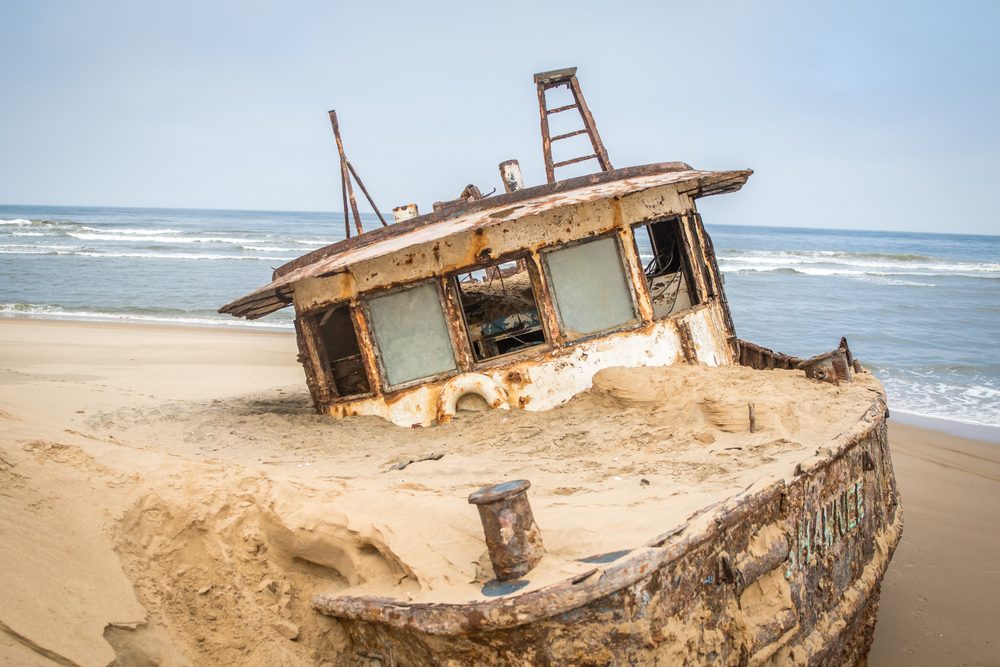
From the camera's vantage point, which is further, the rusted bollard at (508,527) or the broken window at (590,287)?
the broken window at (590,287)

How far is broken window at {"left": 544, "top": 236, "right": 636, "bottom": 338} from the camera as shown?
20.1ft

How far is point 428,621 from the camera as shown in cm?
284

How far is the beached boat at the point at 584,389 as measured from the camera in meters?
2.83

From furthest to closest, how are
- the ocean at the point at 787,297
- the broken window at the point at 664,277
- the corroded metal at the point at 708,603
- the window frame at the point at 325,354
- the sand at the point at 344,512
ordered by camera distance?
1. the ocean at the point at 787,297
2. the broken window at the point at 664,277
3. the window frame at the point at 325,354
4. the sand at the point at 344,512
5. the corroded metal at the point at 708,603

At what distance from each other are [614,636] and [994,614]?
409 cm

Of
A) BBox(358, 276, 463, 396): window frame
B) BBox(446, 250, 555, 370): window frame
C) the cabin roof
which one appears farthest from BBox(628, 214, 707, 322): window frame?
BBox(358, 276, 463, 396): window frame

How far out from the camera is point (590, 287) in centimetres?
619

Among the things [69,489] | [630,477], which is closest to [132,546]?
[69,489]

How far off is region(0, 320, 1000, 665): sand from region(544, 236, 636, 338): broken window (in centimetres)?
53

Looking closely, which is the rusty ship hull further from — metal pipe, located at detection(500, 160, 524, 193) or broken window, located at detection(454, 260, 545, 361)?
metal pipe, located at detection(500, 160, 524, 193)

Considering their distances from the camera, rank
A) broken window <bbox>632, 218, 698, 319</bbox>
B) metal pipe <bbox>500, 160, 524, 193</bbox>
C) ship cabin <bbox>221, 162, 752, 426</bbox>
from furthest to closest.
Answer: metal pipe <bbox>500, 160, 524, 193</bbox>
broken window <bbox>632, 218, 698, 319</bbox>
ship cabin <bbox>221, 162, 752, 426</bbox>

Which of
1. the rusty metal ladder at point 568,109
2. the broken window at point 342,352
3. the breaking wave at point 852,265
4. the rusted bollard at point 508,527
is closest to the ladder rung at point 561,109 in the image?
the rusty metal ladder at point 568,109

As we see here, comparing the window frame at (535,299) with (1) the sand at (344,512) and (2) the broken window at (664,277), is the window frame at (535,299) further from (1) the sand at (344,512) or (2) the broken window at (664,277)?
(2) the broken window at (664,277)

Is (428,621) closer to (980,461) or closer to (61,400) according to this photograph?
(61,400)
